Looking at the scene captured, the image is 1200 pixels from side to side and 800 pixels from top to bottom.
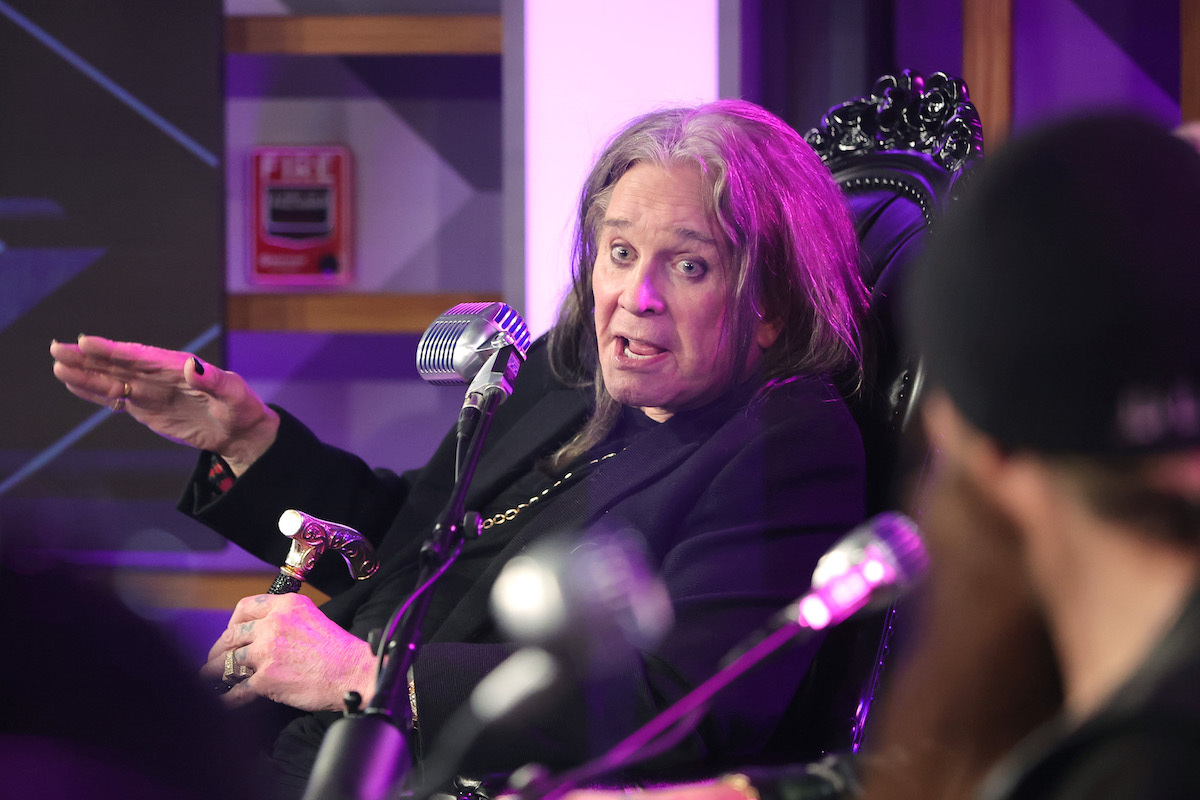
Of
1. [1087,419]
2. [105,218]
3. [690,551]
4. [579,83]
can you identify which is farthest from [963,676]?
[105,218]

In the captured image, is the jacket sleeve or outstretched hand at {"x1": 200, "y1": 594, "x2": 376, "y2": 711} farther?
the jacket sleeve

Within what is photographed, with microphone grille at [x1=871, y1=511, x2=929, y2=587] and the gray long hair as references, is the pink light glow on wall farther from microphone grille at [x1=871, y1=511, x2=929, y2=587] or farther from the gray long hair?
microphone grille at [x1=871, y1=511, x2=929, y2=587]

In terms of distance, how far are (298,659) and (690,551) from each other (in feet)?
1.69

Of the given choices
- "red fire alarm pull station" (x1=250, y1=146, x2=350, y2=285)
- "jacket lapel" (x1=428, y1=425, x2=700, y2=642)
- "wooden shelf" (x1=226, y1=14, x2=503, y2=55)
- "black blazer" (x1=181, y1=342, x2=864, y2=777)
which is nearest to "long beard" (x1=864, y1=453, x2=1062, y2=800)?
"black blazer" (x1=181, y1=342, x2=864, y2=777)

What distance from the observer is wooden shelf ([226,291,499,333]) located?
3117 millimetres

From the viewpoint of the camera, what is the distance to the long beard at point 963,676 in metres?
0.59

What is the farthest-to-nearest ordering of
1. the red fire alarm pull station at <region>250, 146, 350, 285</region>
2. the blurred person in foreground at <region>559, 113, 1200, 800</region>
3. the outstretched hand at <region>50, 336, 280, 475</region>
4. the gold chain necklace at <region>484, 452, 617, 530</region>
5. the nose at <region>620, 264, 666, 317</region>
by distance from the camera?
1. the red fire alarm pull station at <region>250, 146, 350, 285</region>
2. the outstretched hand at <region>50, 336, 280, 475</region>
3. the gold chain necklace at <region>484, 452, 617, 530</region>
4. the nose at <region>620, 264, 666, 317</region>
5. the blurred person in foreground at <region>559, 113, 1200, 800</region>

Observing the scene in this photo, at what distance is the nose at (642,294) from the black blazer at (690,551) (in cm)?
17

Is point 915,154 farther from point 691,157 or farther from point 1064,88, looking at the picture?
point 1064,88

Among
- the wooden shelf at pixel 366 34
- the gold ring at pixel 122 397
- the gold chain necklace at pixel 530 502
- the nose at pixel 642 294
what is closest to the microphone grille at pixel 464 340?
the nose at pixel 642 294

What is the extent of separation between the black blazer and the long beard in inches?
16.9

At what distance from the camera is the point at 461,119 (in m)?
3.28

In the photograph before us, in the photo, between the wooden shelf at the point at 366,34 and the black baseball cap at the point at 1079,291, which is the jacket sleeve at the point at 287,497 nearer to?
the black baseball cap at the point at 1079,291

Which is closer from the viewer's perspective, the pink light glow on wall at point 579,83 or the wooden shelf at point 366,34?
the pink light glow on wall at point 579,83
